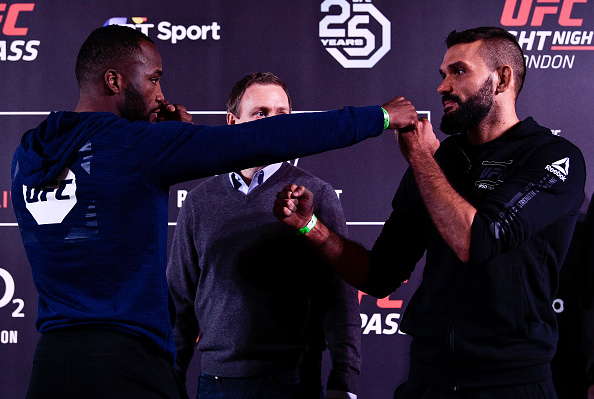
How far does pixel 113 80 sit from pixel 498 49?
117 centimetres

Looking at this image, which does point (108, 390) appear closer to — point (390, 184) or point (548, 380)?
point (548, 380)

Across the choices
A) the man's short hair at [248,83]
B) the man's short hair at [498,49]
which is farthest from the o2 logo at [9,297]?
the man's short hair at [498,49]

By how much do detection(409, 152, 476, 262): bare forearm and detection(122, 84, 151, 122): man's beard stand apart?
29.6 inches

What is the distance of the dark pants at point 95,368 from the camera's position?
125cm

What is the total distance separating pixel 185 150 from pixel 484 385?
100cm

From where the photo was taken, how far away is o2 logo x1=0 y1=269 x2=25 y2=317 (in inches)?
105

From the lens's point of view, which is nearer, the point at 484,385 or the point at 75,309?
the point at 75,309

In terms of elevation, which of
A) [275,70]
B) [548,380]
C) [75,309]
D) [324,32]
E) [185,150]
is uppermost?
[324,32]

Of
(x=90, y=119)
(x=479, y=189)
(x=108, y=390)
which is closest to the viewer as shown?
(x=108, y=390)

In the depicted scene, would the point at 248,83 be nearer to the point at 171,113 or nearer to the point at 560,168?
the point at 171,113

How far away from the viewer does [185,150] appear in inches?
50.6

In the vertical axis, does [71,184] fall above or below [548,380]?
above

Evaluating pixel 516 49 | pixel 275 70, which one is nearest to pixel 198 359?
pixel 275 70

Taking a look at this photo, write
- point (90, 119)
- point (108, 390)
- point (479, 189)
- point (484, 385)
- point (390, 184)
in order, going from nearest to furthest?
point (108, 390), point (90, 119), point (484, 385), point (479, 189), point (390, 184)
